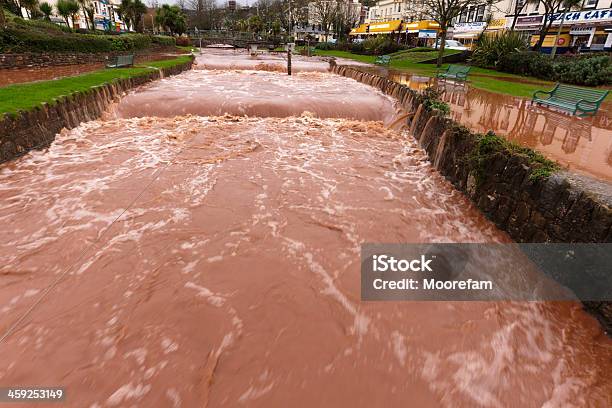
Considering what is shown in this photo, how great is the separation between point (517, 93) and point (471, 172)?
327 inches

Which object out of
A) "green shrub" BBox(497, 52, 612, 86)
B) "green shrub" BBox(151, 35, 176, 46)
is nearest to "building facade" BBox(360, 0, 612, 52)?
"green shrub" BBox(497, 52, 612, 86)

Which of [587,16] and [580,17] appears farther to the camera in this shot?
[580,17]

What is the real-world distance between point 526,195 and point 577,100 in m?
6.18

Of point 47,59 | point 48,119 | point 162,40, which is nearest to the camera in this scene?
point 48,119

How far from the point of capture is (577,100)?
29.8 feet

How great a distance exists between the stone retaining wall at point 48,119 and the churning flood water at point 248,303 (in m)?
0.37

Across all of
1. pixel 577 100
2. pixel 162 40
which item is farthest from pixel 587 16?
pixel 162 40

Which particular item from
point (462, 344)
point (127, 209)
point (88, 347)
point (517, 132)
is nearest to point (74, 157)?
point (127, 209)

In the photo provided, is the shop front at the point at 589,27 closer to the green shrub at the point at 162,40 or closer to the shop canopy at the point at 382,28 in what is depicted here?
the shop canopy at the point at 382,28

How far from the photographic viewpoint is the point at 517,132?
24.5 feet

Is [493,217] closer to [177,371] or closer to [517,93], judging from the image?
[177,371]

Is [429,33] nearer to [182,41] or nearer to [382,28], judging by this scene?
[382,28]

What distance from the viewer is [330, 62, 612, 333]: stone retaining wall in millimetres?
4094

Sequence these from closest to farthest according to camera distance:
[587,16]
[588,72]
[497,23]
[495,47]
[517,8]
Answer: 1. [588,72]
2. [495,47]
3. [587,16]
4. [517,8]
5. [497,23]
